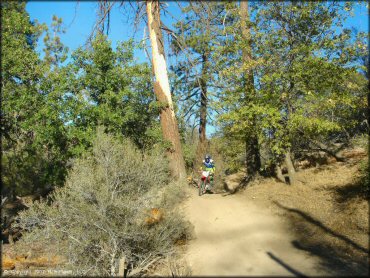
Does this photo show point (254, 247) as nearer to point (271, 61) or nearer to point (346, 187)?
point (346, 187)

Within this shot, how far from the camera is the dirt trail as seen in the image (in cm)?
674

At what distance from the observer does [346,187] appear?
1065 centimetres

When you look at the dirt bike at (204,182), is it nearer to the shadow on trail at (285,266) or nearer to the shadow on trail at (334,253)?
the shadow on trail at (334,253)

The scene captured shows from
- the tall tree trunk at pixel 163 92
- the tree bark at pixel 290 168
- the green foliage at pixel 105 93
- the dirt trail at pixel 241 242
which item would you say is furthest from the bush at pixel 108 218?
the tree bark at pixel 290 168

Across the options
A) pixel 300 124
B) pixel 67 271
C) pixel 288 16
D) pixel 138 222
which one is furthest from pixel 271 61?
pixel 67 271

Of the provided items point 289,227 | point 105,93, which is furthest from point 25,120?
point 289,227

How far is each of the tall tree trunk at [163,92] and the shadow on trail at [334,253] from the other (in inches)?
249

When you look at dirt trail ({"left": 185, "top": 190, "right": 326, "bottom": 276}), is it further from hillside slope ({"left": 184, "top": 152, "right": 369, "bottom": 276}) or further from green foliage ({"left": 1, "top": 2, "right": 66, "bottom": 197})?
green foliage ({"left": 1, "top": 2, "right": 66, "bottom": 197})

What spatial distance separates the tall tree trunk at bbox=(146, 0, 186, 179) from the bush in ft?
15.0

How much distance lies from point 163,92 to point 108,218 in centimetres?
769

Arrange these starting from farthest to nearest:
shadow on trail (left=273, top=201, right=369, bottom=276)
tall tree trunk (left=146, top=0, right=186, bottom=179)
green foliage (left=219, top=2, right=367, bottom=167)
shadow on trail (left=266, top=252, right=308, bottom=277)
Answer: tall tree trunk (left=146, top=0, right=186, bottom=179) → green foliage (left=219, top=2, right=367, bottom=167) → shadow on trail (left=273, top=201, right=369, bottom=276) → shadow on trail (left=266, top=252, right=308, bottom=277)

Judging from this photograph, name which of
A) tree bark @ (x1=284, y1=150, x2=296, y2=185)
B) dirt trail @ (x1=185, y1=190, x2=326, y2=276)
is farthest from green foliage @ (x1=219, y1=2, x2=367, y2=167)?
dirt trail @ (x1=185, y1=190, x2=326, y2=276)

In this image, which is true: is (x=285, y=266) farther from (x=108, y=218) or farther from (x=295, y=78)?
(x=295, y=78)

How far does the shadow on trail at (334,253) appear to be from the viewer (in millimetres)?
6441
